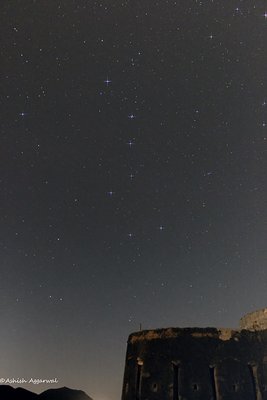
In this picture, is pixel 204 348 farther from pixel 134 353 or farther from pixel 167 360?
pixel 134 353

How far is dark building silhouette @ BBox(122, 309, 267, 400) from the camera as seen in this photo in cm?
1617

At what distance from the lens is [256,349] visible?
17.1 meters

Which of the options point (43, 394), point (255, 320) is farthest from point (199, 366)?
point (43, 394)

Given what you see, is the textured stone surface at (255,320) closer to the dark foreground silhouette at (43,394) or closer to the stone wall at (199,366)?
the stone wall at (199,366)

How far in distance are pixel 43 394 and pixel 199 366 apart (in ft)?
139

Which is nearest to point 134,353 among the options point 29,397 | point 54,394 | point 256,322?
point 256,322

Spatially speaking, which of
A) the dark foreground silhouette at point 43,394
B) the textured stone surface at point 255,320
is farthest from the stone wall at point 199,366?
the dark foreground silhouette at point 43,394

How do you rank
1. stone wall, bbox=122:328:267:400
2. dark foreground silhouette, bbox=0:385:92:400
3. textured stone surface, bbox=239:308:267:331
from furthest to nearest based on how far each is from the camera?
dark foreground silhouette, bbox=0:385:92:400 → textured stone surface, bbox=239:308:267:331 → stone wall, bbox=122:328:267:400

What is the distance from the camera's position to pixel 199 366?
658 inches

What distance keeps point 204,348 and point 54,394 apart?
4370 cm

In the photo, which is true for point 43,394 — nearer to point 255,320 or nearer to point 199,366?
point 255,320

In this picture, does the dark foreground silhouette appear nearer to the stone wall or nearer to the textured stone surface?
the stone wall

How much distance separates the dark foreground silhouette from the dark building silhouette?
3316 cm

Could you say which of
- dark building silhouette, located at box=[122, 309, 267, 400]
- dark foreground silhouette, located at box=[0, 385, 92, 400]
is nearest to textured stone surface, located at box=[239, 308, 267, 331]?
dark building silhouette, located at box=[122, 309, 267, 400]
